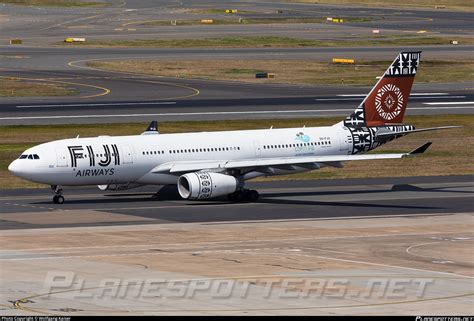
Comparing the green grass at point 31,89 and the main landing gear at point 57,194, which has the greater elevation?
the main landing gear at point 57,194

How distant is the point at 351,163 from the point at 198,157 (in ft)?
63.5

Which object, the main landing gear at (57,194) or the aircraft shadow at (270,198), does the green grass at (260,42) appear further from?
the main landing gear at (57,194)

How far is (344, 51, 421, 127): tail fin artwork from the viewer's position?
278 feet

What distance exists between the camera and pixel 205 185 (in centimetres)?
7381

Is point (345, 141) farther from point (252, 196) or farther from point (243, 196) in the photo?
point (243, 196)

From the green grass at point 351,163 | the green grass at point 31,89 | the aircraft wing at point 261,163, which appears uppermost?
the aircraft wing at point 261,163

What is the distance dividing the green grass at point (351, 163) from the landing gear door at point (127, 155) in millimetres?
11110

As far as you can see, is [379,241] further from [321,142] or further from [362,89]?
[362,89]

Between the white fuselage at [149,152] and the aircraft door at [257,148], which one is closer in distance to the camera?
the white fuselage at [149,152]

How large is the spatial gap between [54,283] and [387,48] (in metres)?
144

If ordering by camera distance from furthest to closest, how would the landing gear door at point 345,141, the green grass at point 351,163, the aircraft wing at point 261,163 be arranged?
the green grass at point 351,163, the landing gear door at point 345,141, the aircraft wing at point 261,163

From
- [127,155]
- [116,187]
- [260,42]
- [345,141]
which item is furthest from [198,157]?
[260,42]

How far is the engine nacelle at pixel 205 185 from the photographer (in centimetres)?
7362

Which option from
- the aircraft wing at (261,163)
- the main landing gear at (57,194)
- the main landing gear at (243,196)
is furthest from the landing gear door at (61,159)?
the main landing gear at (243,196)
